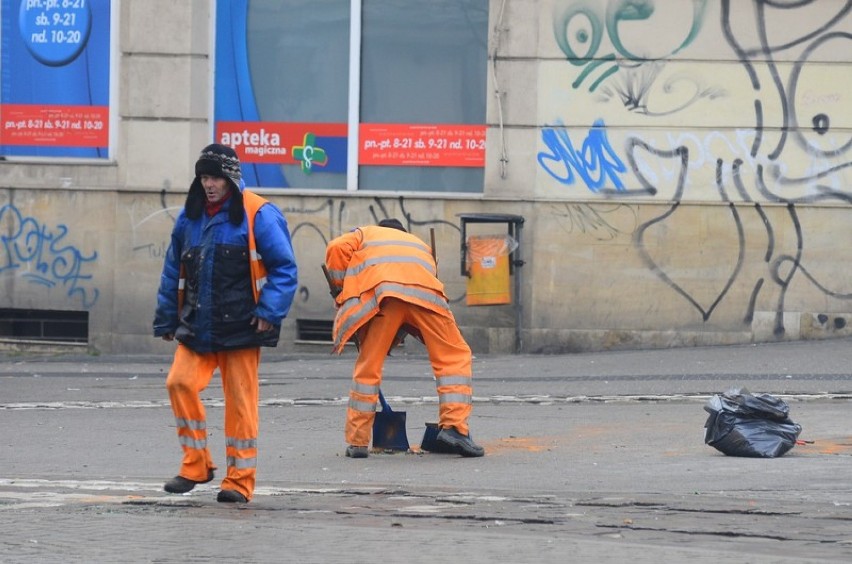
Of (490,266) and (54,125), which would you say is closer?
(490,266)

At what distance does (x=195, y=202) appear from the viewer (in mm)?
7695

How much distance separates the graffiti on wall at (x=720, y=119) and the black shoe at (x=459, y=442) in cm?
664

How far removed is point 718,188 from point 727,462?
6954mm

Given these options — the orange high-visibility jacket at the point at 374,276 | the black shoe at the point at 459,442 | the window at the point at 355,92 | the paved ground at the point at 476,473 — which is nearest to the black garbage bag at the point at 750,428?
the paved ground at the point at 476,473

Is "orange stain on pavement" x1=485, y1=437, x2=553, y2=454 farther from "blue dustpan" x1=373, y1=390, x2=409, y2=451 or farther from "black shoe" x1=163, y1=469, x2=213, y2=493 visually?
A: "black shoe" x1=163, y1=469, x2=213, y2=493

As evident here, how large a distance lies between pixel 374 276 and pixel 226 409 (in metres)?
1.87

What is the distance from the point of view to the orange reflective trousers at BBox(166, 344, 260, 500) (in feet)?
24.3

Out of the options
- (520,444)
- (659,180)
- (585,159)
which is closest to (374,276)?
(520,444)

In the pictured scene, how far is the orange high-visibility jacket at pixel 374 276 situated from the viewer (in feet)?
30.1

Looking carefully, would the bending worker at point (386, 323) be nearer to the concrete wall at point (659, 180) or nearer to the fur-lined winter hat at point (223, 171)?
the fur-lined winter hat at point (223, 171)

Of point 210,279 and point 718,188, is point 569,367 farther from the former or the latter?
point 210,279

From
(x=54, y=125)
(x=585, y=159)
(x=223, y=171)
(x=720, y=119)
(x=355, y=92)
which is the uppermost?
(x=355, y=92)

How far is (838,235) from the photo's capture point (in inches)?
604

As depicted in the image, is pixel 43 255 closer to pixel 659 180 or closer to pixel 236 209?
pixel 659 180
